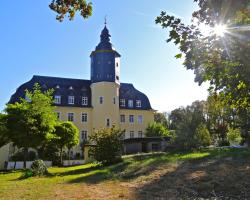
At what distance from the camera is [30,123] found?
97.3 ft

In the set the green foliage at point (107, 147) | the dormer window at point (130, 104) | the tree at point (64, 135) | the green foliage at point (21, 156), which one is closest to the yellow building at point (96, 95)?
the dormer window at point (130, 104)

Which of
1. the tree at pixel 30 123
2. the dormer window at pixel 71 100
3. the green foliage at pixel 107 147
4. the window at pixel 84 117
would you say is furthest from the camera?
the window at pixel 84 117

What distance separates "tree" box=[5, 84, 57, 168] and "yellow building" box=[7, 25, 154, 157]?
22878 millimetres

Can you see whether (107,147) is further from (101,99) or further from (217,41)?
(101,99)

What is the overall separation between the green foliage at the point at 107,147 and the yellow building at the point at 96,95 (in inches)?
995

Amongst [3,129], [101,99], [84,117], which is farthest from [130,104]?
[3,129]

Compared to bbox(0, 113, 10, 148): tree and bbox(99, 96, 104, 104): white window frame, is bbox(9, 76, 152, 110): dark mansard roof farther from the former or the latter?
bbox(0, 113, 10, 148): tree

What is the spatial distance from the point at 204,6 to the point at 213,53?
0.87m

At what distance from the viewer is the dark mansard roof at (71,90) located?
180ft

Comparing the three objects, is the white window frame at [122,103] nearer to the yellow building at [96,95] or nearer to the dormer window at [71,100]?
the yellow building at [96,95]

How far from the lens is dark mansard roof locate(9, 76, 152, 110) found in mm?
54875

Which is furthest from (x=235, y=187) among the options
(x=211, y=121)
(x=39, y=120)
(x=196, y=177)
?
(x=211, y=121)

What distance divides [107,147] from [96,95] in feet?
92.5

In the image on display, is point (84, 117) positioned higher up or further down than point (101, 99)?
further down
